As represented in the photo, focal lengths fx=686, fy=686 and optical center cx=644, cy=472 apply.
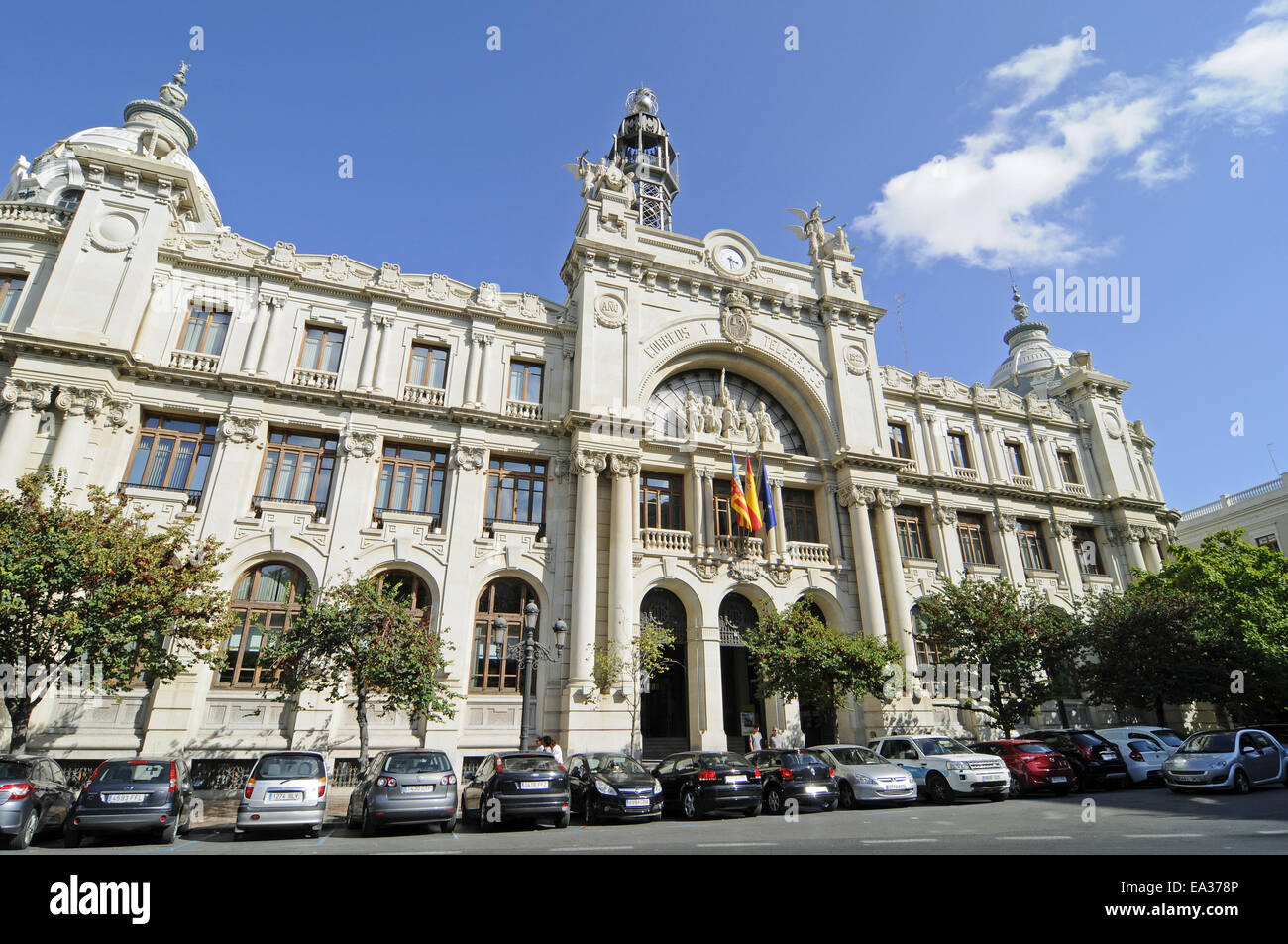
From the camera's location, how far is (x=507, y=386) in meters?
27.5

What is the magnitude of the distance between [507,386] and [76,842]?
18.9 m

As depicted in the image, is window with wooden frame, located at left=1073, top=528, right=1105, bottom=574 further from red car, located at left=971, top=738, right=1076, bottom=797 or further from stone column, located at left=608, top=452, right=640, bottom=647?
stone column, located at left=608, top=452, right=640, bottom=647

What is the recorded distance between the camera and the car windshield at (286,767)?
519 inches

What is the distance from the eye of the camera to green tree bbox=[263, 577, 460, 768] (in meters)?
18.2

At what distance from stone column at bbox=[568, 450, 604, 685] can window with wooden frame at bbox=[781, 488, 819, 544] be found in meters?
8.79

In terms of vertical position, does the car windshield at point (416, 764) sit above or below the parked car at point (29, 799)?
above

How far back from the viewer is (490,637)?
23922 millimetres

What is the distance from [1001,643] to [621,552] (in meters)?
13.9

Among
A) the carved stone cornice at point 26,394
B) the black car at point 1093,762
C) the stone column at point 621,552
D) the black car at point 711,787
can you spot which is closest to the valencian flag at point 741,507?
the stone column at point 621,552

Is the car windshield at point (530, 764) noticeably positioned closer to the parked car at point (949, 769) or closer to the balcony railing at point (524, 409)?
the parked car at point (949, 769)

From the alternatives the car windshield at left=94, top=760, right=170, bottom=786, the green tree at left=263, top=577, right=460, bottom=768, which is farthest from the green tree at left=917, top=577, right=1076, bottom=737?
the car windshield at left=94, top=760, right=170, bottom=786

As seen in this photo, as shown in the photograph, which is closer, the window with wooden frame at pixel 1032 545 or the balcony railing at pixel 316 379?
the balcony railing at pixel 316 379

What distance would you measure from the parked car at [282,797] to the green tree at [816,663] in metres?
14.1
